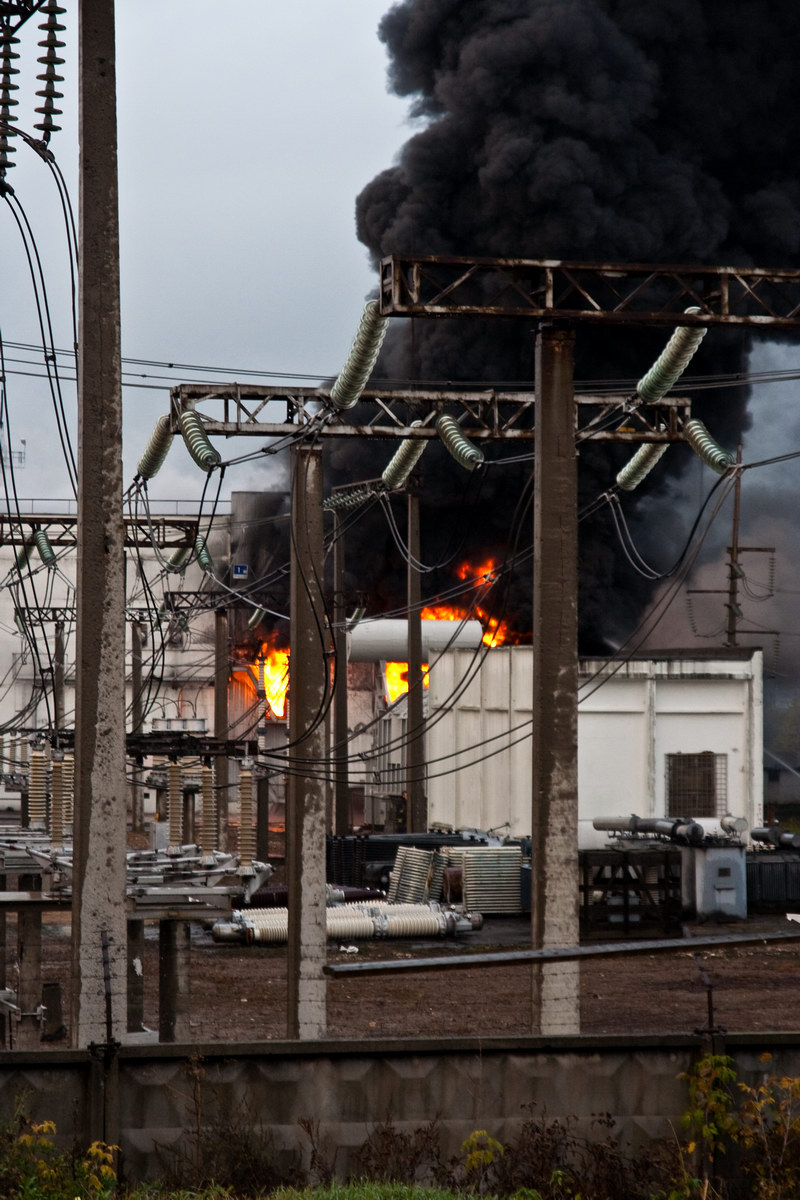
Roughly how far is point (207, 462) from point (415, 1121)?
372 inches

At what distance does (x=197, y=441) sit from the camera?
15742 mm

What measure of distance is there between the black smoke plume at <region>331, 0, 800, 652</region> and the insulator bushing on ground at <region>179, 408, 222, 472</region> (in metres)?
28.0

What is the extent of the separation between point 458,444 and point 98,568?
6.81m

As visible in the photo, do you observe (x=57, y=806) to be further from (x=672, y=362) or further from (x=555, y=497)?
(x=672, y=362)

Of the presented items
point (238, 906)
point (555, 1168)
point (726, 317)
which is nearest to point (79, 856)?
point (555, 1168)

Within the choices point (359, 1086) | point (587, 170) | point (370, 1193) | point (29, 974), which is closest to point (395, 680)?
point (587, 170)

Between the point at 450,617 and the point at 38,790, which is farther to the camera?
the point at 450,617

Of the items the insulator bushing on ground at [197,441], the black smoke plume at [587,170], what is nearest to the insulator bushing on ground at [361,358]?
the insulator bushing on ground at [197,441]

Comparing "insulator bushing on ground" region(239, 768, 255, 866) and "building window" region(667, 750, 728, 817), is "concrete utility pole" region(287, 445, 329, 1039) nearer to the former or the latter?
"insulator bushing on ground" region(239, 768, 255, 866)

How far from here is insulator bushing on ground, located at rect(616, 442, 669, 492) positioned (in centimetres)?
1576

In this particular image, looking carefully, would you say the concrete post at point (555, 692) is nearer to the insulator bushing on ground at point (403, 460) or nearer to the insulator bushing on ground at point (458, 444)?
the insulator bushing on ground at point (458, 444)

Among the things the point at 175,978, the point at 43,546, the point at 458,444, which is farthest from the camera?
the point at 43,546

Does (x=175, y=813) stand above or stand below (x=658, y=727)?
below

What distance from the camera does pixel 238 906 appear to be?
27422 mm
